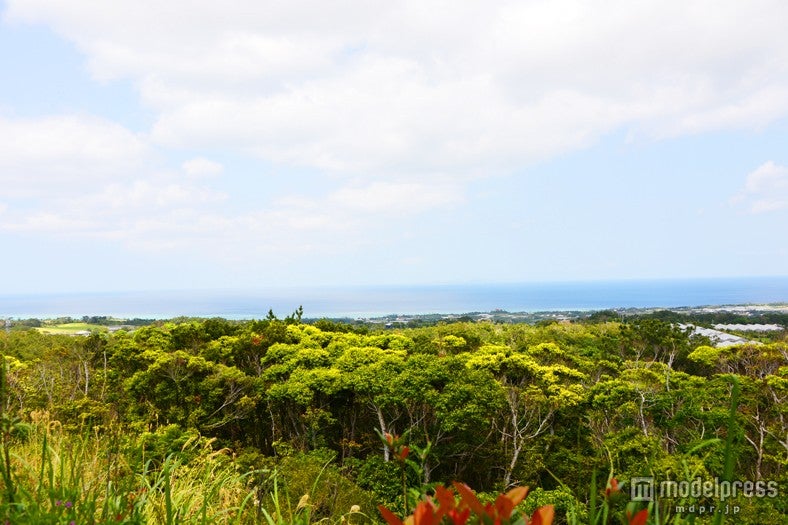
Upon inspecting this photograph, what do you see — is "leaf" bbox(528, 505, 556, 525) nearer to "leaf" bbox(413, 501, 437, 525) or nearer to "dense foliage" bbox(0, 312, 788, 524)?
"leaf" bbox(413, 501, 437, 525)

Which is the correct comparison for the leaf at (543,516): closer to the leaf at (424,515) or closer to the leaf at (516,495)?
the leaf at (516,495)

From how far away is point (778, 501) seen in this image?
7957mm

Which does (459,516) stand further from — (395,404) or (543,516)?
(395,404)

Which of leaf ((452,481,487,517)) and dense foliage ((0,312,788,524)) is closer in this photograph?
leaf ((452,481,487,517))

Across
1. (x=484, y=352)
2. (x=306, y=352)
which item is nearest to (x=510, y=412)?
(x=484, y=352)

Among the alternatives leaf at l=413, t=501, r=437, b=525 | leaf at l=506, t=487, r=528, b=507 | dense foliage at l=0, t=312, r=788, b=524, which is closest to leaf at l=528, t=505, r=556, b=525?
leaf at l=506, t=487, r=528, b=507

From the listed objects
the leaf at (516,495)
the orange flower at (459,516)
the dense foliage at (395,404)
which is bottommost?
the dense foliage at (395,404)

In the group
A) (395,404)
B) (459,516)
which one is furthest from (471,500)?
(395,404)

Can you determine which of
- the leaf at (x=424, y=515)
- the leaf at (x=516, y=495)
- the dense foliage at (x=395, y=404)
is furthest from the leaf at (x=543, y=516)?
the dense foliage at (x=395, y=404)

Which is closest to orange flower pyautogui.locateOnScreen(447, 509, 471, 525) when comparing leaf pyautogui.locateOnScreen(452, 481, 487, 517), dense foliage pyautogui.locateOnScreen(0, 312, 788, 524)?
leaf pyautogui.locateOnScreen(452, 481, 487, 517)

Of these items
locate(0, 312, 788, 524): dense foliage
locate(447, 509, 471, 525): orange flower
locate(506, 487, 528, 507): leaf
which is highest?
locate(506, 487, 528, 507): leaf

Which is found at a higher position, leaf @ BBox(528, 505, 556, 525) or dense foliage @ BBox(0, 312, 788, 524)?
leaf @ BBox(528, 505, 556, 525)

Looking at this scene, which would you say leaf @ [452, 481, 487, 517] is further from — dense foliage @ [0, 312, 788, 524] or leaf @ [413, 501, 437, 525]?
dense foliage @ [0, 312, 788, 524]

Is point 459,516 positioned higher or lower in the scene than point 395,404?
higher
